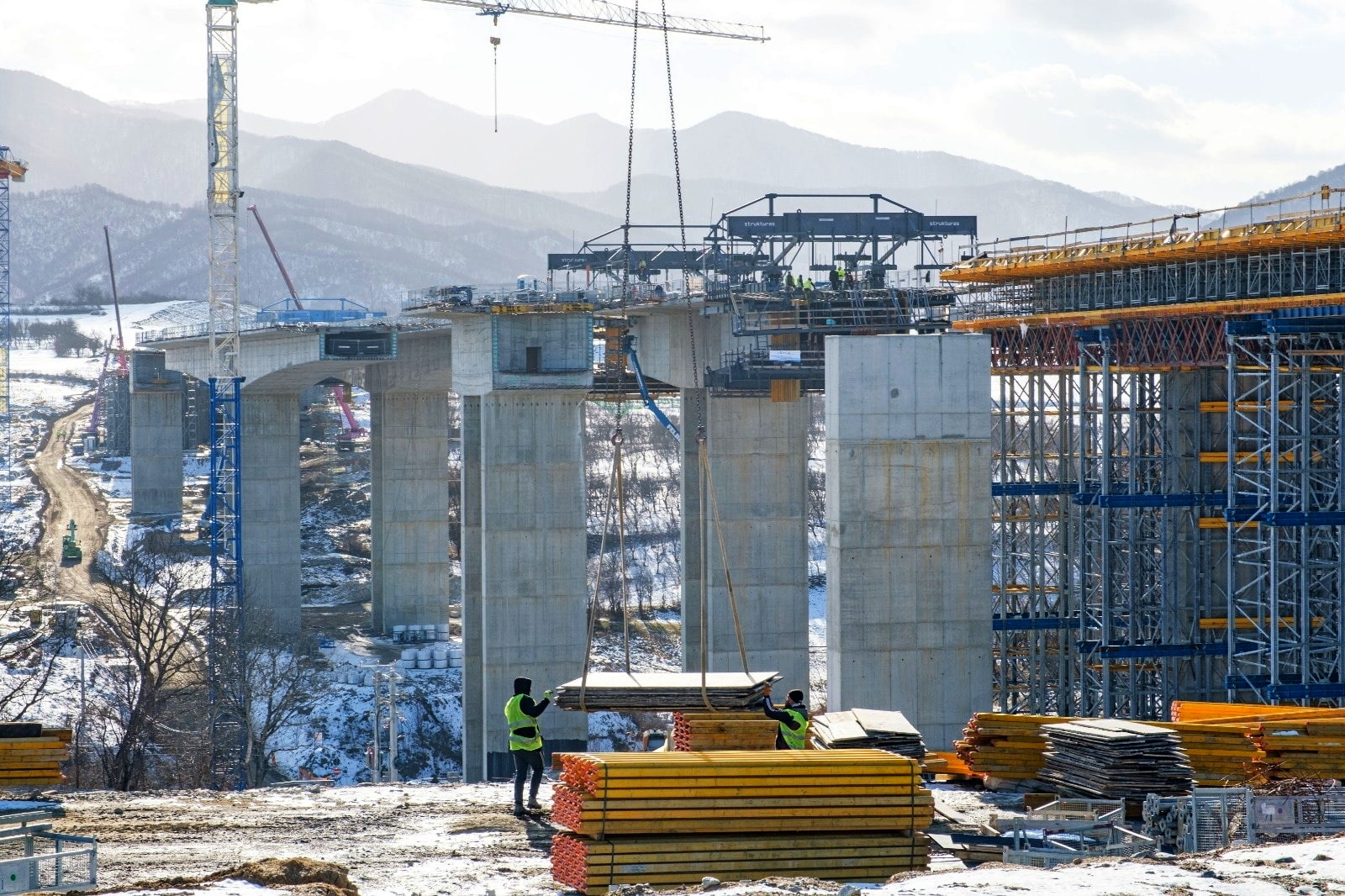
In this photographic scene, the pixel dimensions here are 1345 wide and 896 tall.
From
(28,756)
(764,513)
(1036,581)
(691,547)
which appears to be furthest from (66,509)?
(28,756)

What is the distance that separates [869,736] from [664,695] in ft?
10.0

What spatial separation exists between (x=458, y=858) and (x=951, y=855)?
5.99 meters

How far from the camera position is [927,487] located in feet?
112

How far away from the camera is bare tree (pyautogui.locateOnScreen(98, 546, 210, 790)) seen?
4061 centimetres

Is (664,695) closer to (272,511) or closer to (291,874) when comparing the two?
(291,874)

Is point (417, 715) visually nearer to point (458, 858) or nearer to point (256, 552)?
point (256, 552)

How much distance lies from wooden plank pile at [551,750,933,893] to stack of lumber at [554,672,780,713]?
449 cm

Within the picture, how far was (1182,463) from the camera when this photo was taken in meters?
40.2

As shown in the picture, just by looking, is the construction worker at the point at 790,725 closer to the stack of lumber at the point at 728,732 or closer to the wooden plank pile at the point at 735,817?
the stack of lumber at the point at 728,732

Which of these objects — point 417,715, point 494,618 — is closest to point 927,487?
point 494,618

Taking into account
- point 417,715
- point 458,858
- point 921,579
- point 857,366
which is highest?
point 857,366

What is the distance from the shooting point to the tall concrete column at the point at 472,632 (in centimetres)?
5297

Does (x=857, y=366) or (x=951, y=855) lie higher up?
(x=857, y=366)

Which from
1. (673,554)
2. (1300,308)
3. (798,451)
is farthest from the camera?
(673,554)
